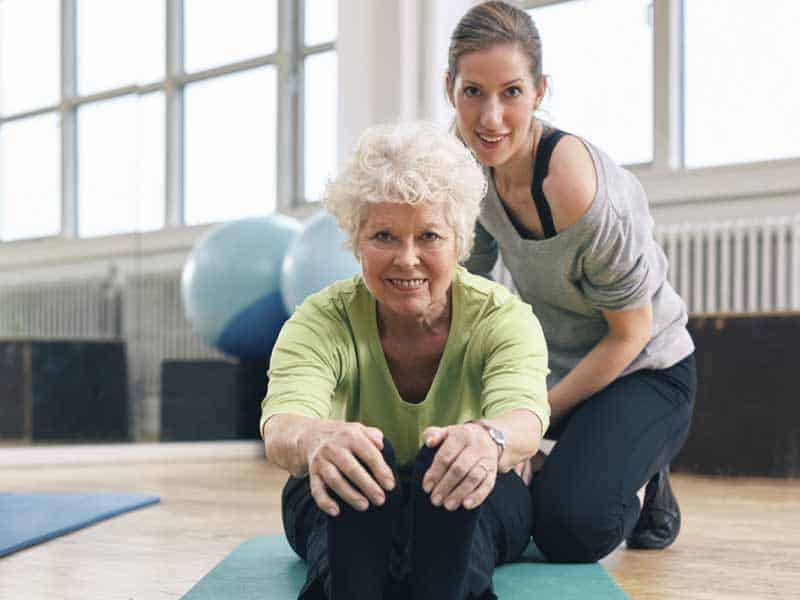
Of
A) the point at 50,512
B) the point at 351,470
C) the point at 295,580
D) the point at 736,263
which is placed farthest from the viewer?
the point at 736,263

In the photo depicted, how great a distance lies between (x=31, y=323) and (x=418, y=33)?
1.74m

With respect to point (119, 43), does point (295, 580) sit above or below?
below

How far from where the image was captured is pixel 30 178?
3328mm

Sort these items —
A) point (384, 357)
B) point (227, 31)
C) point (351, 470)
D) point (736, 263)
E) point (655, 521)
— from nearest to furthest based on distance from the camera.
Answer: point (351, 470), point (384, 357), point (655, 521), point (736, 263), point (227, 31)

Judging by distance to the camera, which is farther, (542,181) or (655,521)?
(655,521)

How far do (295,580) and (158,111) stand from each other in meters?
2.77

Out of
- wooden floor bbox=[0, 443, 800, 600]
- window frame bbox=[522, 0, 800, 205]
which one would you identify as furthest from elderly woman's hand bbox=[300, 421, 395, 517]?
window frame bbox=[522, 0, 800, 205]

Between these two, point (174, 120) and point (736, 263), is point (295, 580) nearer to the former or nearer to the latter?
point (736, 263)

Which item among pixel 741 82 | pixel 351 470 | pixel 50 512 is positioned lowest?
pixel 50 512

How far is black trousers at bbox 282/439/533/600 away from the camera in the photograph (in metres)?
1.07

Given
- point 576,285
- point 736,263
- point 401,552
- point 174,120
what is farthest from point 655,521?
point 174,120

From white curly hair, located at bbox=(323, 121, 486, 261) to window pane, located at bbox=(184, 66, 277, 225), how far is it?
289 centimetres

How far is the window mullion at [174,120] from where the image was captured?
12.8ft

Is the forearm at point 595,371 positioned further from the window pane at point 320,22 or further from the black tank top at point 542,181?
the window pane at point 320,22
